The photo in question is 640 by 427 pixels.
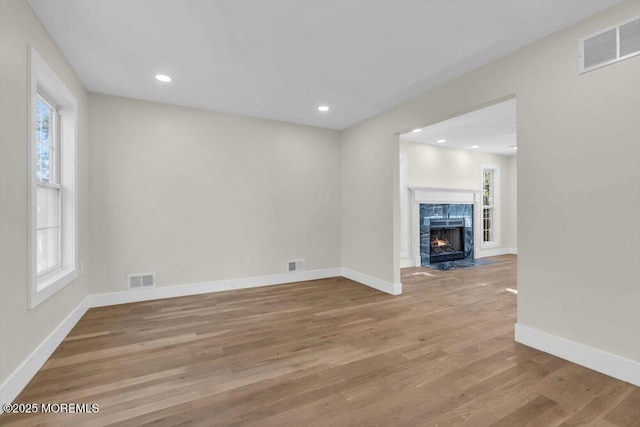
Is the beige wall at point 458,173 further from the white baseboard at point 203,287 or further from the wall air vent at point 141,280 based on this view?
the wall air vent at point 141,280

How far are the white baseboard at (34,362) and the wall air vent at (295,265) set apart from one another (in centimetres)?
267

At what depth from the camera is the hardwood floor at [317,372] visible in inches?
63.8

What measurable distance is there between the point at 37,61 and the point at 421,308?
422 centimetres

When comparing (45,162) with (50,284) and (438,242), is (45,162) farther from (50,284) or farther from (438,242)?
(438,242)

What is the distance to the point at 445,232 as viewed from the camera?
261 inches

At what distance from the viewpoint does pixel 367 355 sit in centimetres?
230

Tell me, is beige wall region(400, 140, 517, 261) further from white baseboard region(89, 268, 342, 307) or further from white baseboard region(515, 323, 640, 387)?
white baseboard region(515, 323, 640, 387)

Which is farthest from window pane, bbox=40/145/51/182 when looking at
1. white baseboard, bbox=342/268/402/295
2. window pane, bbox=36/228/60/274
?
white baseboard, bbox=342/268/402/295

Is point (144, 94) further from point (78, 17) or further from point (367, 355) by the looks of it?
point (367, 355)

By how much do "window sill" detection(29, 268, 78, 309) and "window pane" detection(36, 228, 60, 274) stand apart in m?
0.10

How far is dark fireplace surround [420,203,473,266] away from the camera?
6.08 metres

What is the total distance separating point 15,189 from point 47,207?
1.02 meters

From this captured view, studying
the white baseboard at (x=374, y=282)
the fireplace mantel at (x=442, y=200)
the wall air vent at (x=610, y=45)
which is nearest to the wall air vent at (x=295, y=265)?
the white baseboard at (x=374, y=282)

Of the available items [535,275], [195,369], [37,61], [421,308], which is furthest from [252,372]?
[37,61]
